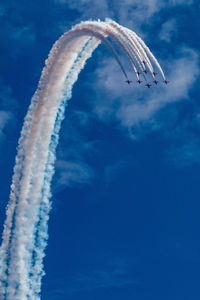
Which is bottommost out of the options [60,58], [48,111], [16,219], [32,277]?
[32,277]

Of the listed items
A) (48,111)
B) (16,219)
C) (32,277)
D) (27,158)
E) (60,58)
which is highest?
(60,58)

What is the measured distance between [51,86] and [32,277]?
25.5m

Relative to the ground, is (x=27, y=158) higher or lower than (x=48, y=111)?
lower

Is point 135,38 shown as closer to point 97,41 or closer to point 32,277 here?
point 97,41

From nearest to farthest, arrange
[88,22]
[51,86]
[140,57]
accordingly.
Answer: [140,57] → [88,22] → [51,86]

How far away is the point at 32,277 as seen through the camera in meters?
66.9

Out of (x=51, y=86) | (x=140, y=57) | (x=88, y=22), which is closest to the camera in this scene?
(x=140, y=57)

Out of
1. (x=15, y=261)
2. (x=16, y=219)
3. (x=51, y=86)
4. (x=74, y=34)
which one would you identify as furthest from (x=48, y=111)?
(x=15, y=261)

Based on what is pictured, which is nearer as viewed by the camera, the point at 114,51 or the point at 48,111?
the point at 114,51

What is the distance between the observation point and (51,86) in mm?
64312

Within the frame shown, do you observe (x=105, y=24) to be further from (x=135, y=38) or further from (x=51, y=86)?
(x=51, y=86)

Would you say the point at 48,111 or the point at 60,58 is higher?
the point at 60,58

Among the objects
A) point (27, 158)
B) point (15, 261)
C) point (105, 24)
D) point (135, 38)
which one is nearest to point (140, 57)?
point (135, 38)

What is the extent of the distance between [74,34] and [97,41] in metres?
3.96
